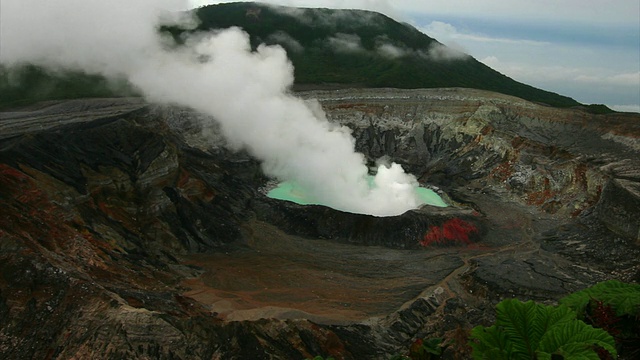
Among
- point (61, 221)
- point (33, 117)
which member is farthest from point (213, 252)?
point (33, 117)

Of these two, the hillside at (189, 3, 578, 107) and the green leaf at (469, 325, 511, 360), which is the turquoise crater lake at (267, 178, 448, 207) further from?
the hillside at (189, 3, 578, 107)

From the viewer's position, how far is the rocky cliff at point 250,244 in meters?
23.5

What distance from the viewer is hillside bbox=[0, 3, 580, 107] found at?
13012 cm

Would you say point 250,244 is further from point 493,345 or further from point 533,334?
point 533,334

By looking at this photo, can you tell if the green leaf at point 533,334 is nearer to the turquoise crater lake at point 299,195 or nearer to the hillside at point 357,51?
the turquoise crater lake at point 299,195

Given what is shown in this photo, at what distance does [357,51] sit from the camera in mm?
151750

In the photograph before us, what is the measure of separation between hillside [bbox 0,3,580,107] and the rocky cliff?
60.5 meters

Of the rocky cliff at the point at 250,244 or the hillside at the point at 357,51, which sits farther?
the hillside at the point at 357,51

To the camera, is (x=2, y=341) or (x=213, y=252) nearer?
(x=2, y=341)

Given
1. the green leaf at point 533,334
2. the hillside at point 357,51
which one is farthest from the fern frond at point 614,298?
the hillside at point 357,51

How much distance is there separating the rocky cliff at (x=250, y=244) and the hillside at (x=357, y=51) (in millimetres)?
60526

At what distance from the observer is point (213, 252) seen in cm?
4053

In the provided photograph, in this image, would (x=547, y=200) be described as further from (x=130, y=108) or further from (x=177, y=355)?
(x=130, y=108)

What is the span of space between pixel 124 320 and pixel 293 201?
100 ft
